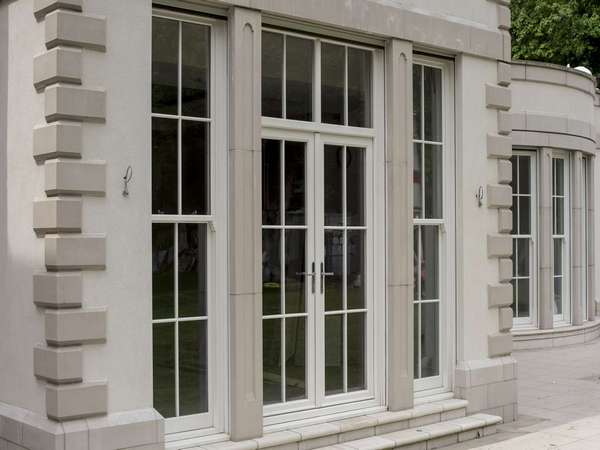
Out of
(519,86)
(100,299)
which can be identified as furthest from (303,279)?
(519,86)

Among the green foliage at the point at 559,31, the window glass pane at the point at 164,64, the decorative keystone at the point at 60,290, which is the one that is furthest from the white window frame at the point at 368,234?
the green foliage at the point at 559,31

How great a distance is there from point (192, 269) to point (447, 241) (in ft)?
9.47

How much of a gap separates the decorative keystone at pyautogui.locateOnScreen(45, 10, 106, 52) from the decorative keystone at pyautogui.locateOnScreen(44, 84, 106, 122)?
276 millimetres

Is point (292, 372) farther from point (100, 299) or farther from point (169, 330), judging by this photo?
point (100, 299)

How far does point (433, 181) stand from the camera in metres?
7.96

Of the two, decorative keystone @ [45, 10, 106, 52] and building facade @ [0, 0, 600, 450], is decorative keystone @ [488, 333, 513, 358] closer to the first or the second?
building facade @ [0, 0, 600, 450]

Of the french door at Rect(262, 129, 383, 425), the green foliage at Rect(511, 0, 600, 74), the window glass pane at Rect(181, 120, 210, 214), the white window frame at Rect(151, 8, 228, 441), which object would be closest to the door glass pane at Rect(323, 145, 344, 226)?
the french door at Rect(262, 129, 383, 425)

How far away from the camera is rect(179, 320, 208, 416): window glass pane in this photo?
19.7ft

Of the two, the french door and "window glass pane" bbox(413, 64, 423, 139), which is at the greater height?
"window glass pane" bbox(413, 64, 423, 139)

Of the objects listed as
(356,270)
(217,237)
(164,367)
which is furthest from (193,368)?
(356,270)

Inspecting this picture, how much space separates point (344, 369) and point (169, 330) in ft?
5.98

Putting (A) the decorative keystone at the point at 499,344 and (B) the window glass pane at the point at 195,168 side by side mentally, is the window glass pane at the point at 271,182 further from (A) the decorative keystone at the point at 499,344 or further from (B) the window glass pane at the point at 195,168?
(A) the decorative keystone at the point at 499,344

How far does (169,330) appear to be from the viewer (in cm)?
594

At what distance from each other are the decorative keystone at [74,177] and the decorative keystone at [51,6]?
37.8 inches
